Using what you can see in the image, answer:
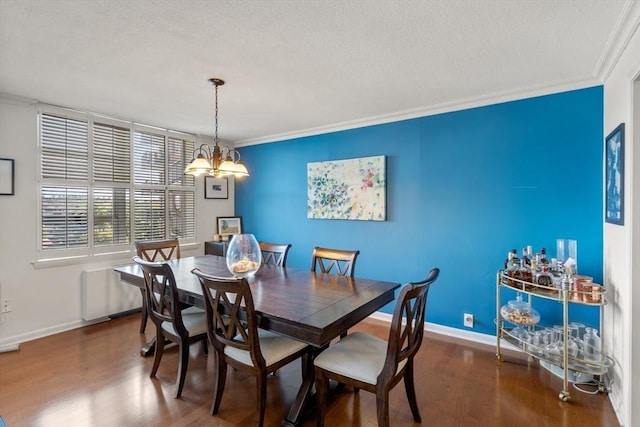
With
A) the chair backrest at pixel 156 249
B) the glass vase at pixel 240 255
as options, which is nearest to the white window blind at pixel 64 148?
the chair backrest at pixel 156 249

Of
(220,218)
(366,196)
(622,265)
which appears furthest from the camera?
(220,218)

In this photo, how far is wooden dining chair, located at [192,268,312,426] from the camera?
68.3 inches

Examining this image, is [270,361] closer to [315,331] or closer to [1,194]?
[315,331]

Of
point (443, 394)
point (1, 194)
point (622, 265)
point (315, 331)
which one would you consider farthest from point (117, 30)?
point (622, 265)

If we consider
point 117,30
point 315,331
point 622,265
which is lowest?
point 315,331

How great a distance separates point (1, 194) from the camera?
115 inches

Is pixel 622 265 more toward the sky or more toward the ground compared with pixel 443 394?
more toward the sky

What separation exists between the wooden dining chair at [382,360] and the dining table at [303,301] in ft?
0.52

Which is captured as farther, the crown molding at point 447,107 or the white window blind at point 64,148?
the white window blind at point 64,148

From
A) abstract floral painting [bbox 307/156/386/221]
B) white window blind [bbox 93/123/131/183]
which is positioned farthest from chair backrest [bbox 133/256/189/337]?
abstract floral painting [bbox 307/156/386/221]

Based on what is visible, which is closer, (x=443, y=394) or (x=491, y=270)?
(x=443, y=394)

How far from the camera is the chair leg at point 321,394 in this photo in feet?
5.83

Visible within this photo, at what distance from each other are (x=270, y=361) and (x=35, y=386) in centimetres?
191

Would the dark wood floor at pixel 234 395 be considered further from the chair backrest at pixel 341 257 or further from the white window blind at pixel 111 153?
the white window blind at pixel 111 153
